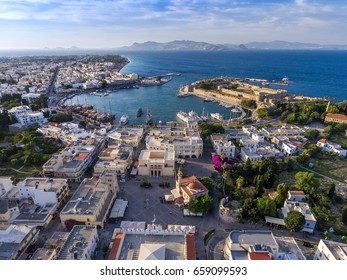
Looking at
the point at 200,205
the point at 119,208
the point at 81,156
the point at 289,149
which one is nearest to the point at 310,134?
the point at 289,149

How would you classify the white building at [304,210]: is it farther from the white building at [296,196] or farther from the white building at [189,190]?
the white building at [189,190]

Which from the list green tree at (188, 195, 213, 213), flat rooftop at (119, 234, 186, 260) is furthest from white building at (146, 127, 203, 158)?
flat rooftop at (119, 234, 186, 260)

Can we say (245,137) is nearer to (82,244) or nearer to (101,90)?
(82,244)

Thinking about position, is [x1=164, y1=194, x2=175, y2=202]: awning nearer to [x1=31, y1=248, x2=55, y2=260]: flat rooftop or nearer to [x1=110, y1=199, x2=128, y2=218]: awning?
[x1=110, y1=199, x2=128, y2=218]: awning

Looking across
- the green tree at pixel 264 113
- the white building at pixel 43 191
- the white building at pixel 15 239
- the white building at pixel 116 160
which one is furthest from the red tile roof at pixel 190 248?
the green tree at pixel 264 113
